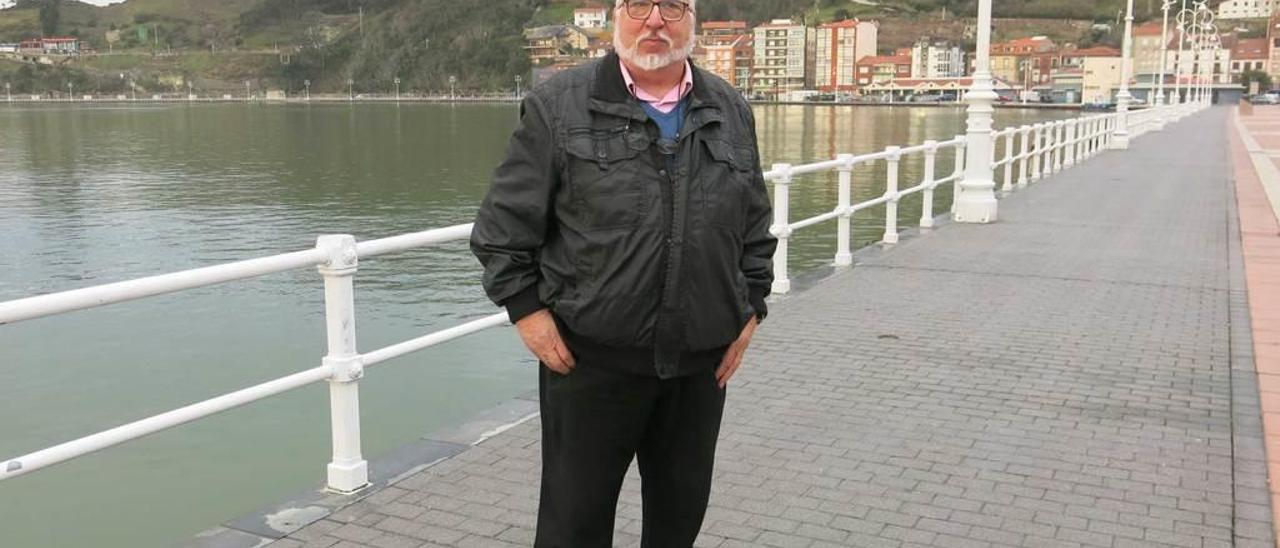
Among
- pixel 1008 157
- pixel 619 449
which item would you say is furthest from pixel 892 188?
pixel 619 449

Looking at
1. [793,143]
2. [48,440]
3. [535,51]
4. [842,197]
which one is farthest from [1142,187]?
[535,51]

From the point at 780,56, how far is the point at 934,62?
998 inches

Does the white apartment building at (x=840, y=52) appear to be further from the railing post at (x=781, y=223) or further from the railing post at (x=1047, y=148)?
the railing post at (x=781, y=223)

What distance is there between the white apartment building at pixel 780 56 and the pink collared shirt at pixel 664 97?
18489 cm

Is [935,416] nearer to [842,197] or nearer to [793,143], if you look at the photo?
[842,197]

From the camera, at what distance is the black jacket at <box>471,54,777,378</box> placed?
258 cm

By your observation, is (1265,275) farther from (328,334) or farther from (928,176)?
(328,334)

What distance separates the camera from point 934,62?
17938cm

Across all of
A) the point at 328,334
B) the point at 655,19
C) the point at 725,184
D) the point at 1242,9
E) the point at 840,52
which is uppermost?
the point at 1242,9

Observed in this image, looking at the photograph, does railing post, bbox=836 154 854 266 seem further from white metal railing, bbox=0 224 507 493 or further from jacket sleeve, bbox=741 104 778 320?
jacket sleeve, bbox=741 104 778 320

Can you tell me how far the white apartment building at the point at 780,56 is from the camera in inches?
7318

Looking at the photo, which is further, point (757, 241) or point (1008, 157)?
point (1008, 157)

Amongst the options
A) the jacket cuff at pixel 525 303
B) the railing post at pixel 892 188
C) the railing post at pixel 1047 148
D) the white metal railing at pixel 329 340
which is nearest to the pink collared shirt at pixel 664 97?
the jacket cuff at pixel 525 303

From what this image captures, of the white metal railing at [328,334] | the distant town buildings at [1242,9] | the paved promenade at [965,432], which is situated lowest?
the paved promenade at [965,432]
